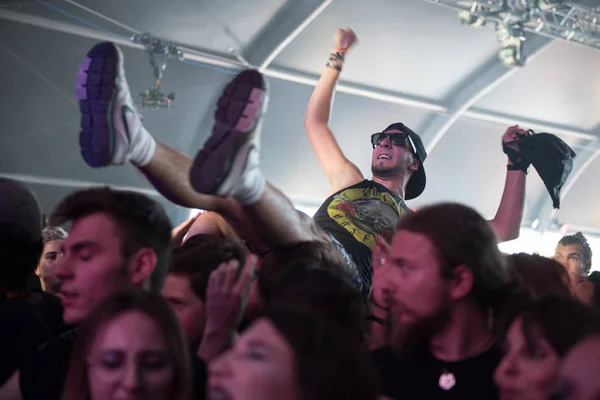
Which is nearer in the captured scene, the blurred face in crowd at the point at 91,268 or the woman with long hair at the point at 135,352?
the woman with long hair at the point at 135,352

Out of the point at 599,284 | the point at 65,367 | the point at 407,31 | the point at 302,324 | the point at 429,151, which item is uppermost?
the point at 407,31

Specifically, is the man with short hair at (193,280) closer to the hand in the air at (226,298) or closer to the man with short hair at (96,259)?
the man with short hair at (96,259)

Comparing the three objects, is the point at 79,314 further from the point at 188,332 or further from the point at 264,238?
the point at 264,238

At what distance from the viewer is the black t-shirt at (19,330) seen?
1.78 meters

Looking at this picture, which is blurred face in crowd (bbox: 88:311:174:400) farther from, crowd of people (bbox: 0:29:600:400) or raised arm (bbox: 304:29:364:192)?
raised arm (bbox: 304:29:364:192)

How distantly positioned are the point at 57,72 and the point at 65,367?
265 inches

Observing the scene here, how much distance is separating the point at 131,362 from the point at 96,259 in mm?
461

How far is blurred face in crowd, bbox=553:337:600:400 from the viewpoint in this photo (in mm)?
1163

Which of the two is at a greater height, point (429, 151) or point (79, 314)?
point (429, 151)

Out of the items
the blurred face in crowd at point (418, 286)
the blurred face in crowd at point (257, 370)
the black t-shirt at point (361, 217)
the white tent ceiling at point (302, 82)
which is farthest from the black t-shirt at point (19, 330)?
the white tent ceiling at point (302, 82)

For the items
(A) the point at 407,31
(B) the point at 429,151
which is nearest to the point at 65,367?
(A) the point at 407,31

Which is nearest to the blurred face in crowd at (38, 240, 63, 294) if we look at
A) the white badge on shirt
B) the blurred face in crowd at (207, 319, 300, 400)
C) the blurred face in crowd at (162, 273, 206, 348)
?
the blurred face in crowd at (162, 273, 206, 348)

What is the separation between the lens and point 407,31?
8.48 m

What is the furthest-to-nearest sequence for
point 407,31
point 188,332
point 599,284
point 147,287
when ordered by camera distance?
1. point 407,31
2. point 599,284
3. point 188,332
4. point 147,287
